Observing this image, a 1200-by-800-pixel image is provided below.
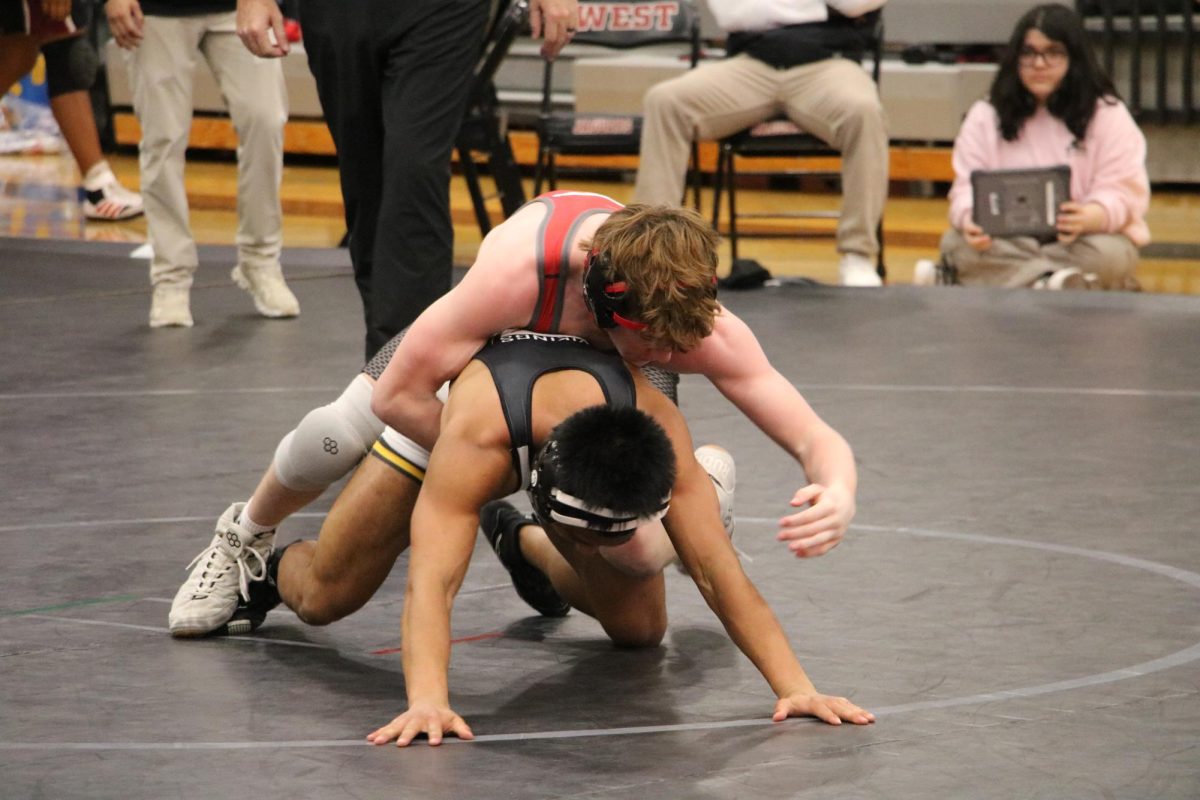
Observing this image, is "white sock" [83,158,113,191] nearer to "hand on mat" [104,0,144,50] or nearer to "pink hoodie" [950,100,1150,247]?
"hand on mat" [104,0,144,50]

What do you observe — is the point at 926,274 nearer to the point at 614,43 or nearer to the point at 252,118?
the point at 614,43

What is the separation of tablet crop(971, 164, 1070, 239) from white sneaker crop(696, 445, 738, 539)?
274 cm

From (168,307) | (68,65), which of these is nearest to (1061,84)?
(168,307)

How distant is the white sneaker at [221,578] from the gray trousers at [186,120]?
2.20 m

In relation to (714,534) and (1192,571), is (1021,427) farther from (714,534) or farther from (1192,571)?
(714,534)

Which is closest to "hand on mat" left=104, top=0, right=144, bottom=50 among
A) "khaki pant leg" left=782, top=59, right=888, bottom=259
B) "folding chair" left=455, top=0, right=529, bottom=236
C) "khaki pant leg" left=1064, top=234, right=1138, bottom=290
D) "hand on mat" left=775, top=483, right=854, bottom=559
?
"folding chair" left=455, top=0, right=529, bottom=236

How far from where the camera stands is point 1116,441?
3.54 meters

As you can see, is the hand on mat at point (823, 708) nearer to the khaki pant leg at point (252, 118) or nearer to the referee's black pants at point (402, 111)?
the referee's black pants at point (402, 111)

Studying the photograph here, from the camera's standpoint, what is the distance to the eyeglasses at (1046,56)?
509 centimetres

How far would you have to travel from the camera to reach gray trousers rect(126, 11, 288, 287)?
4.66 meters

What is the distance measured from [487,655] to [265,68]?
8.58 feet

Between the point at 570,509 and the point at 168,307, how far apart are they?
115 inches

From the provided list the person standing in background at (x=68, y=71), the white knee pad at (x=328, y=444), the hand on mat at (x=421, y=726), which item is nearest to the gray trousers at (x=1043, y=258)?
the person standing in background at (x=68, y=71)

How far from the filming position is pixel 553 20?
11.2 feet
